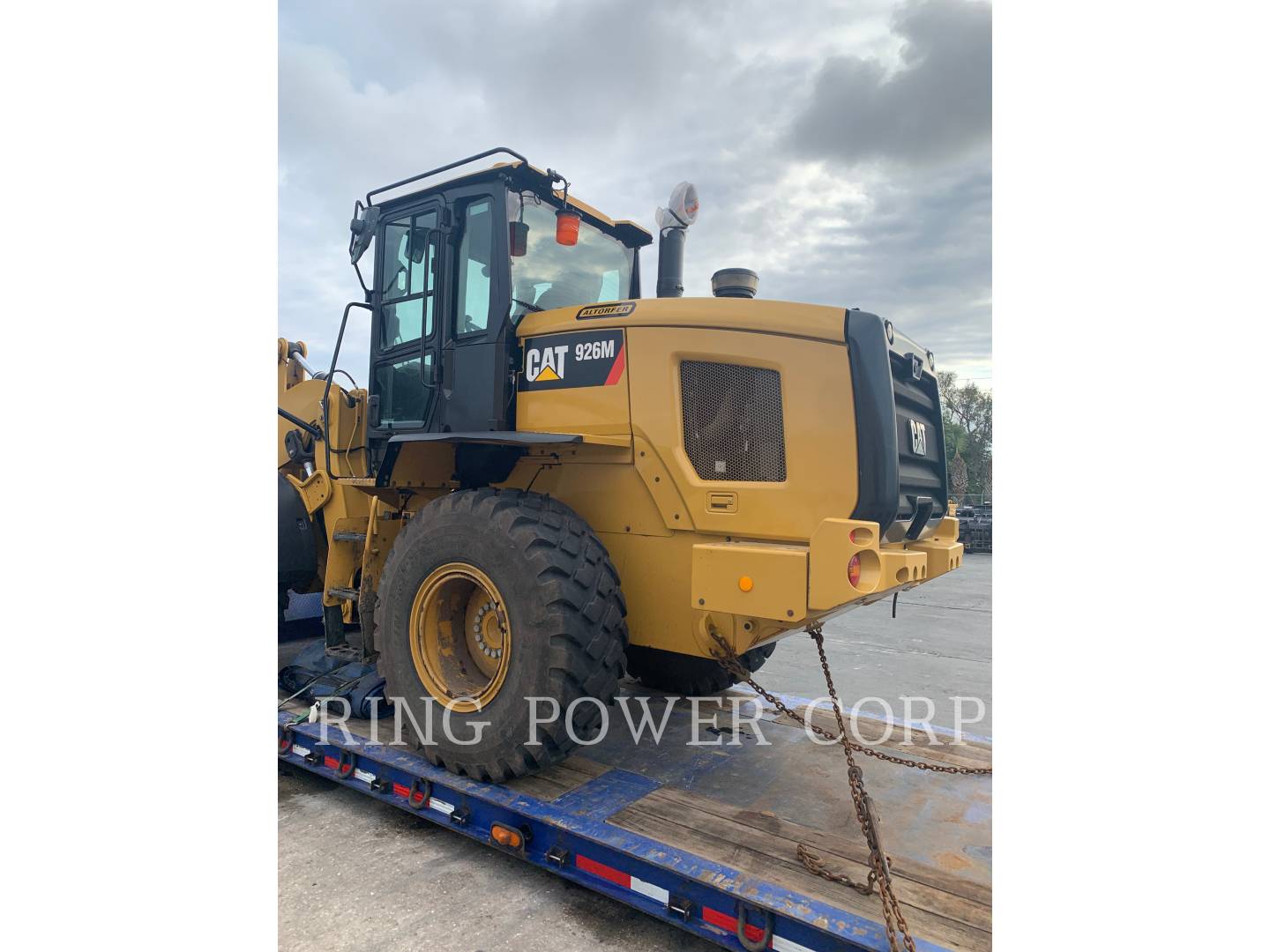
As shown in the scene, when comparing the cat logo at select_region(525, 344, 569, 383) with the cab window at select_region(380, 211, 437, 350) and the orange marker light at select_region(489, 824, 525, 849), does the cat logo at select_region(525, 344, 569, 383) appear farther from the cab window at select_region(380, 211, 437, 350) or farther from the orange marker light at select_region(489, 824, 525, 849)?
the orange marker light at select_region(489, 824, 525, 849)

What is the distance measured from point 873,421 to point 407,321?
9.64ft

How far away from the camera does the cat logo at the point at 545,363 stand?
3928 millimetres

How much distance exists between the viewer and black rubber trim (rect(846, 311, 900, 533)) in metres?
3.16

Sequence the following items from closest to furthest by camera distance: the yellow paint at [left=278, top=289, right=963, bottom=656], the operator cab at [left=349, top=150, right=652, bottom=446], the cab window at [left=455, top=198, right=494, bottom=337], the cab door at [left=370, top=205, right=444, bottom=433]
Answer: the yellow paint at [left=278, top=289, right=963, bottom=656] → the operator cab at [left=349, top=150, right=652, bottom=446] → the cab window at [left=455, top=198, right=494, bottom=337] → the cab door at [left=370, top=205, right=444, bottom=433]

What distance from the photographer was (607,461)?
3.73 meters

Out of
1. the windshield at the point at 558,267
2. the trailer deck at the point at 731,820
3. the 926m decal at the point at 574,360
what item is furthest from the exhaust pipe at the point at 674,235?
the trailer deck at the point at 731,820

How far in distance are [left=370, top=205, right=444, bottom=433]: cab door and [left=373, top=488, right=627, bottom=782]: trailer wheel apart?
3.45ft

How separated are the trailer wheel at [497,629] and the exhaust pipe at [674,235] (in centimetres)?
168

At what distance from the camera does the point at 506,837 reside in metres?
3.22

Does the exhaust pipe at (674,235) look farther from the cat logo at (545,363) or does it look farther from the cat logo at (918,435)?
the cat logo at (918,435)

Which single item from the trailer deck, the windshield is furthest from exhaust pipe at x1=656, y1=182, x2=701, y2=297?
the trailer deck

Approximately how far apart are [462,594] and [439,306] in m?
1.70

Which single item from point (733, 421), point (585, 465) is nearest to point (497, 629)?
point (585, 465)

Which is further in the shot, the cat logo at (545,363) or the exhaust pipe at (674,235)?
the exhaust pipe at (674,235)
